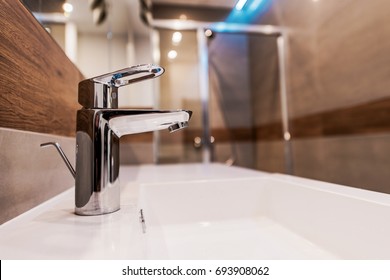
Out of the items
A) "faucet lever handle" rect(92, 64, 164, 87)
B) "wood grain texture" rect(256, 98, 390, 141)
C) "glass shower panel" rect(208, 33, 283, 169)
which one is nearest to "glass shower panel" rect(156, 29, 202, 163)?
"glass shower panel" rect(208, 33, 283, 169)

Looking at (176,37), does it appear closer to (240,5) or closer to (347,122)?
(240,5)

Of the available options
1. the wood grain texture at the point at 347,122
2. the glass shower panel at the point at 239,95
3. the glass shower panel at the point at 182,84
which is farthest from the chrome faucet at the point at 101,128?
the glass shower panel at the point at 239,95

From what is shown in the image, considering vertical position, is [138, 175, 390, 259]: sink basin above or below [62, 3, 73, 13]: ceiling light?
below

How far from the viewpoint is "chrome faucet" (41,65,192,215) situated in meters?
0.30

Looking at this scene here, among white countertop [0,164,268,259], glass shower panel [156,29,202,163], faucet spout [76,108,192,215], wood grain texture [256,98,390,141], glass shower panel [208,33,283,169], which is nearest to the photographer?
white countertop [0,164,268,259]

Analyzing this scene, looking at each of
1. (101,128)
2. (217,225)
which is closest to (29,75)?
(101,128)

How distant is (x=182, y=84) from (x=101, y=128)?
54.0 inches

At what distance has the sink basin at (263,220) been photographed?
12.3 inches

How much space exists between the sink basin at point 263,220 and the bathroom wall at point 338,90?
0.60 metres

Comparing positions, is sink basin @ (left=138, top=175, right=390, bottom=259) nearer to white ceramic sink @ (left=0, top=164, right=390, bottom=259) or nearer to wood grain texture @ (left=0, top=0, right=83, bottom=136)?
white ceramic sink @ (left=0, top=164, right=390, bottom=259)

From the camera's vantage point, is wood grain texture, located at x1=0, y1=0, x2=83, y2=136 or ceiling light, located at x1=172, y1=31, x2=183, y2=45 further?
ceiling light, located at x1=172, y1=31, x2=183, y2=45

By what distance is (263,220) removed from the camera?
495mm

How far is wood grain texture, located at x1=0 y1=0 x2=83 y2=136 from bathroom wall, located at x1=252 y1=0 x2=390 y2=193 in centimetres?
101
